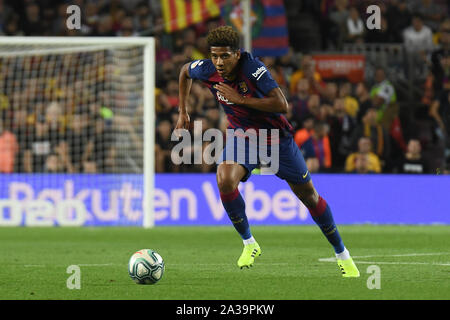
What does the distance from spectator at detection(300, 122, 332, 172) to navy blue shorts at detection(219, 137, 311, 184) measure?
27.4ft

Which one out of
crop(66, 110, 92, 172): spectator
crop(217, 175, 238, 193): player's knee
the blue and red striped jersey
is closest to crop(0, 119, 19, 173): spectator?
crop(66, 110, 92, 172): spectator

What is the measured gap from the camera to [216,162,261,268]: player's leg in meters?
8.81

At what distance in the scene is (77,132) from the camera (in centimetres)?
1827

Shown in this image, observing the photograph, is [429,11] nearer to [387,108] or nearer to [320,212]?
[387,108]

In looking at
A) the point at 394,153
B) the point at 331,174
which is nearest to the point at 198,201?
→ the point at 331,174

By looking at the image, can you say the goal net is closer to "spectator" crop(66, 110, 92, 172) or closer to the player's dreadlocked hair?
"spectator" crop(66, 110, 92, 172)

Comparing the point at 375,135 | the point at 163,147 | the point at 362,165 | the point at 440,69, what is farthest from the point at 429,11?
the point at 163,147

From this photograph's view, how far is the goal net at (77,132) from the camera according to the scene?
1684cm

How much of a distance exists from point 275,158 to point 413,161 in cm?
916
